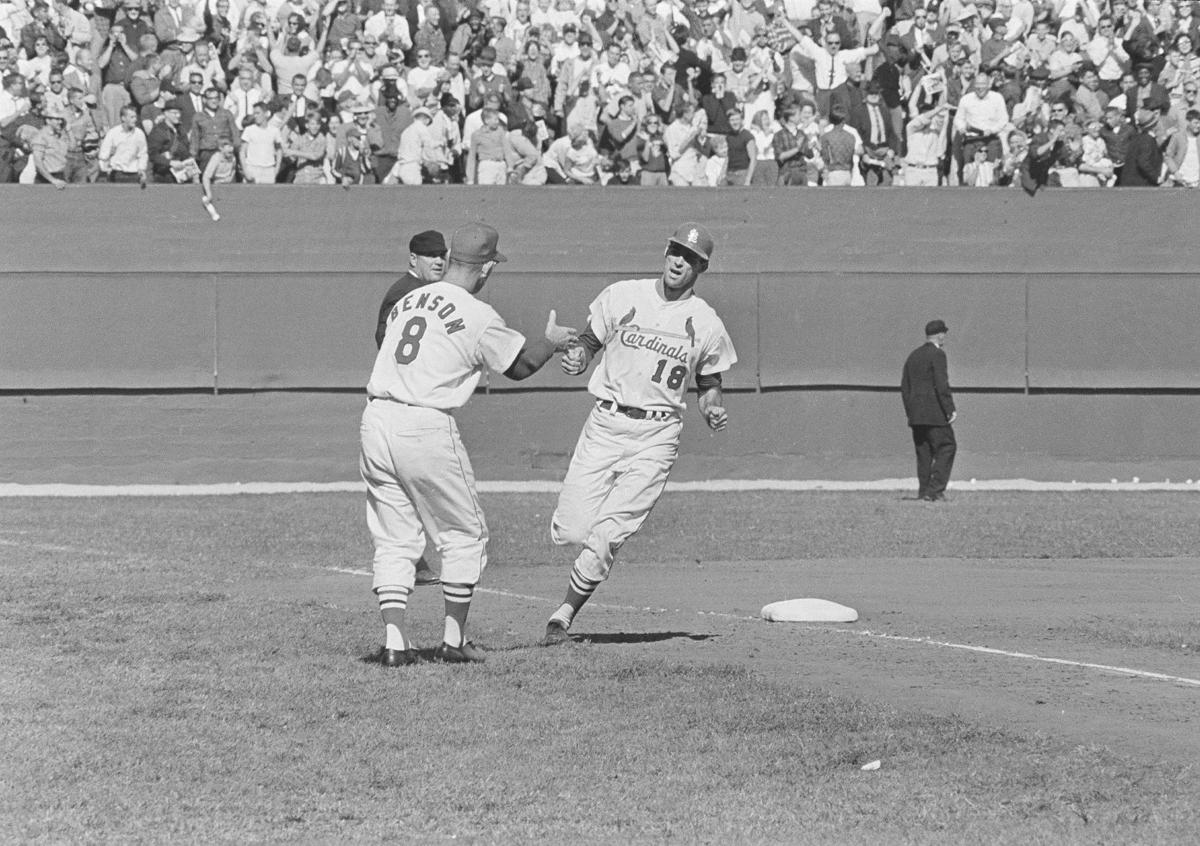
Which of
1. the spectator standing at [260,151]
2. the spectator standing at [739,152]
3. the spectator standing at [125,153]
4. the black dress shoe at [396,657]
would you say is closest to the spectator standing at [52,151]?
the spectator standing at [125,153]

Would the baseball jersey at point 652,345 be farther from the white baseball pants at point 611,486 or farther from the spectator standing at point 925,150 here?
the spectator standing at point 925,150

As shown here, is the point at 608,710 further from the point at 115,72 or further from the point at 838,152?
the point at 115,72

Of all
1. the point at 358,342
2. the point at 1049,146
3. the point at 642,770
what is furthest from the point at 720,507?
the point at 642,770

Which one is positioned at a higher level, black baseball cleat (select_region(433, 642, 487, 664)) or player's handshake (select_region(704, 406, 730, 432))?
player's handshake (select_region(704, 406, 730, 432))

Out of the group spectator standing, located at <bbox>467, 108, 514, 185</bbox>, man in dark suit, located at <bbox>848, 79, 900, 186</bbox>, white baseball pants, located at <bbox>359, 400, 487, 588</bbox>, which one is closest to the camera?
white baseball pants, located at <bbox>359, 400, 487, 588</bbox>

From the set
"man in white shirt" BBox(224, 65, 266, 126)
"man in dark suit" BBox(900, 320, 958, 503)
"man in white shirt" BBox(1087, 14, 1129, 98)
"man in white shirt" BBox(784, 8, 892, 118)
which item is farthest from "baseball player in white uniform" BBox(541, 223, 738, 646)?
"man in white shirt" BBox(1087, 14, 1129, 98)

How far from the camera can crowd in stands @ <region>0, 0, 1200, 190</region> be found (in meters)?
23.0

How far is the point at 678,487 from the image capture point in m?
23.2

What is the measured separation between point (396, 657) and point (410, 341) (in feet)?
5.20

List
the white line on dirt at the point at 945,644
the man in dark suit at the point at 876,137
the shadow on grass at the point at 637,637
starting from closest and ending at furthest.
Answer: the white line on dirt at the point at 945,644, the shadow on grass at the point at 637,637, the man in dark suit at the point at 876,137

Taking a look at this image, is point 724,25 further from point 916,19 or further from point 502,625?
point 502,625

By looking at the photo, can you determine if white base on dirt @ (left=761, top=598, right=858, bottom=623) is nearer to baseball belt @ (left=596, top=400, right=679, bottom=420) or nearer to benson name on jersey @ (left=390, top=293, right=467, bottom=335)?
baseball belt @ (left=596, top=400, right=679, bottom=420)

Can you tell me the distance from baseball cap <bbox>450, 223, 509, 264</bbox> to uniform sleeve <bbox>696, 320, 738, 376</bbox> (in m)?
1.63

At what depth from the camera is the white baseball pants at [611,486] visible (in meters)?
9.39
